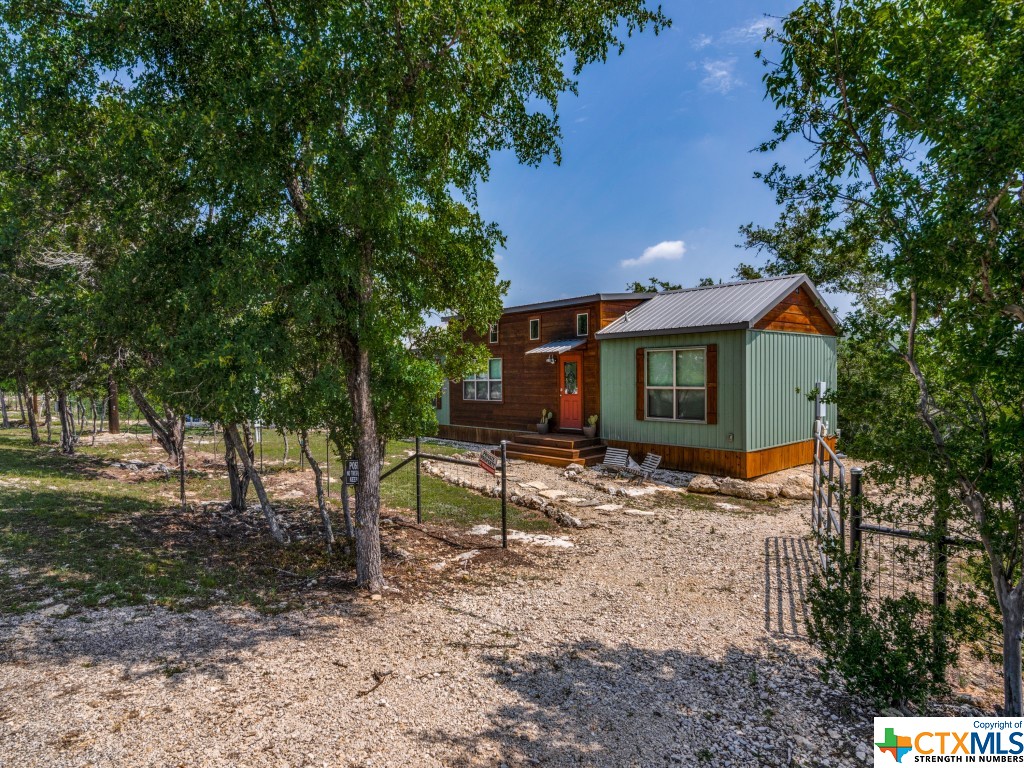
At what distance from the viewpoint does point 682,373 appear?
38.3ft

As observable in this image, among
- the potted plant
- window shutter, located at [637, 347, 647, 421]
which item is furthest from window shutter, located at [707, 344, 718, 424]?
the potted plant

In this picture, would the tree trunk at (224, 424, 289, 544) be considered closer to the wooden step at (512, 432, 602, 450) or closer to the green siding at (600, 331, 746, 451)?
the wooden step at (512, 432, 602, 450)

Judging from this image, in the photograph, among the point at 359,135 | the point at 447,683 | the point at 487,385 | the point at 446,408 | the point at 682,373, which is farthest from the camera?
the point at 446,408

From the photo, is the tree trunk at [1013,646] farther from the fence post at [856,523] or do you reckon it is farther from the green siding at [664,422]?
the green siding at [664,422]

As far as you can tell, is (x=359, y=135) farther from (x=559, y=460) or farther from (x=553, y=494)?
(x=559, y=460)

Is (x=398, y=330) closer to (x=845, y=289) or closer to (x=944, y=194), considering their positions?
(x=944, y=194)

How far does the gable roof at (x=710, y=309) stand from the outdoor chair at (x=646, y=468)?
2808mm

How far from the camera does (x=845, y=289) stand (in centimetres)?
1903

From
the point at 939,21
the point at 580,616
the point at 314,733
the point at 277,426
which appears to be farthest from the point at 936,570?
the point at 277,426

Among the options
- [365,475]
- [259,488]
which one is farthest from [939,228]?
[259,488]

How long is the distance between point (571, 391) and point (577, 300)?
8.22 feet

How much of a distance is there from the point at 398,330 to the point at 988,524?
4.40 metres

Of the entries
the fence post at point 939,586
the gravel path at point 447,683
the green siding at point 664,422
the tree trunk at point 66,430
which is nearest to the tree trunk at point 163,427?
the tree trunk at point 66,430

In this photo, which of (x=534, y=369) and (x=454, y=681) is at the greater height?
(x=534, y=369)
